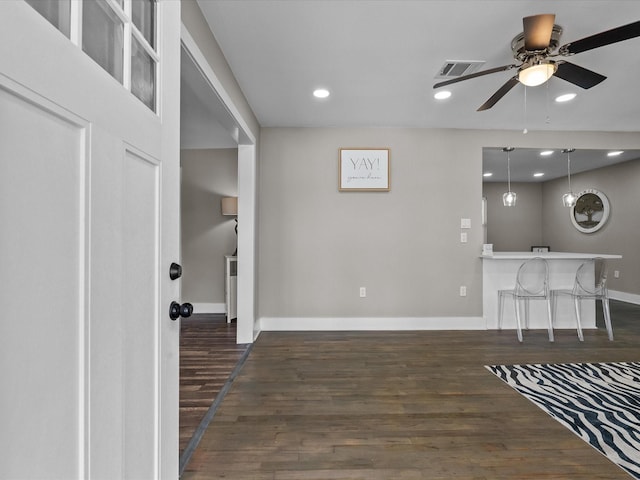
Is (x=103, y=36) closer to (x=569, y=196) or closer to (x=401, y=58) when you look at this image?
(x=401, y=58)

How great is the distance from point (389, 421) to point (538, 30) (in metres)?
2.47

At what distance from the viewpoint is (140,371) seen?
97cm

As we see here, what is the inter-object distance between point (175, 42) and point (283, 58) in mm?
1598

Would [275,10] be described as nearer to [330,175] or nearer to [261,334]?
[330,175]

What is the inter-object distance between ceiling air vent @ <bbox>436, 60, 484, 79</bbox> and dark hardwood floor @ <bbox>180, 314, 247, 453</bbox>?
119 inches

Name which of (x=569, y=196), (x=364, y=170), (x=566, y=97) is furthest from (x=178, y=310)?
(x=569, y=196)

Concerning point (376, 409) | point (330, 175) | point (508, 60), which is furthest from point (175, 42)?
point (330, 175)

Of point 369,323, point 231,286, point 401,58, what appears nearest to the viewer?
point 401,58

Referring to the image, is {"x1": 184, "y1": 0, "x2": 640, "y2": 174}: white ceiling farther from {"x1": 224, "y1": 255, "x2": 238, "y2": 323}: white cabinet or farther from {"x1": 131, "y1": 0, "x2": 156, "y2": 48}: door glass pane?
{"x1": 224, "y1": 255, "x2": 238, "y2": 323}: white cabinet

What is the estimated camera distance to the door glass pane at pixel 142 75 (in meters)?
0.98

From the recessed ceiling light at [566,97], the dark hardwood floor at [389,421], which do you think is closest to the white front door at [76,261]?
the dark hardwood floor at [389,421]

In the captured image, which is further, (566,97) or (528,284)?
(528,284)

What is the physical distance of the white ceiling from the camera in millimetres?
2055

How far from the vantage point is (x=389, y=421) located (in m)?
2.08
